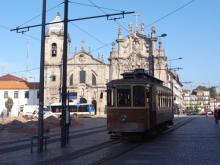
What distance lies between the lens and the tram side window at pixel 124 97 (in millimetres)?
14977

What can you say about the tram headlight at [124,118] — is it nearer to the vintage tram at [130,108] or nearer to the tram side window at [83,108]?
the vintage tram at [130,108]

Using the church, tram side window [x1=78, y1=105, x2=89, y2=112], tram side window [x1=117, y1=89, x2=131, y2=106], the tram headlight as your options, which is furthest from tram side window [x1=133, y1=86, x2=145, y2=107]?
the church

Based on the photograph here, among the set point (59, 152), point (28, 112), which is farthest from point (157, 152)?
point (28, 112)

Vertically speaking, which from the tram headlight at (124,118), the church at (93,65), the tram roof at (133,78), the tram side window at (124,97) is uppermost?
the church at (93,65)

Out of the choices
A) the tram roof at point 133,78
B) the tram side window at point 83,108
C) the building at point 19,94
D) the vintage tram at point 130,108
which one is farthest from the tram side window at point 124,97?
the building at point 19,94

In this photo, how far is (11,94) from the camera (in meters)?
71.1

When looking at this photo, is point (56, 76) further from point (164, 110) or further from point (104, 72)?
point (164, 110)

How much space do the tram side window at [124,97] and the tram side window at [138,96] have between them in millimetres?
286

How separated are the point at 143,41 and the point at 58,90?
67.2ft

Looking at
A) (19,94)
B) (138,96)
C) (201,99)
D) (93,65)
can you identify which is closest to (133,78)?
(138,96)

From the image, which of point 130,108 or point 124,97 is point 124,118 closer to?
point 130,108

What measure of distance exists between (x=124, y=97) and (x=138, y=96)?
672 millimetres

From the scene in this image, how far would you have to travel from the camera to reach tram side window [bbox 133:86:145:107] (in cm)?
1488

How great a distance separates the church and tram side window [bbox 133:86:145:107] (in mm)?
49281
